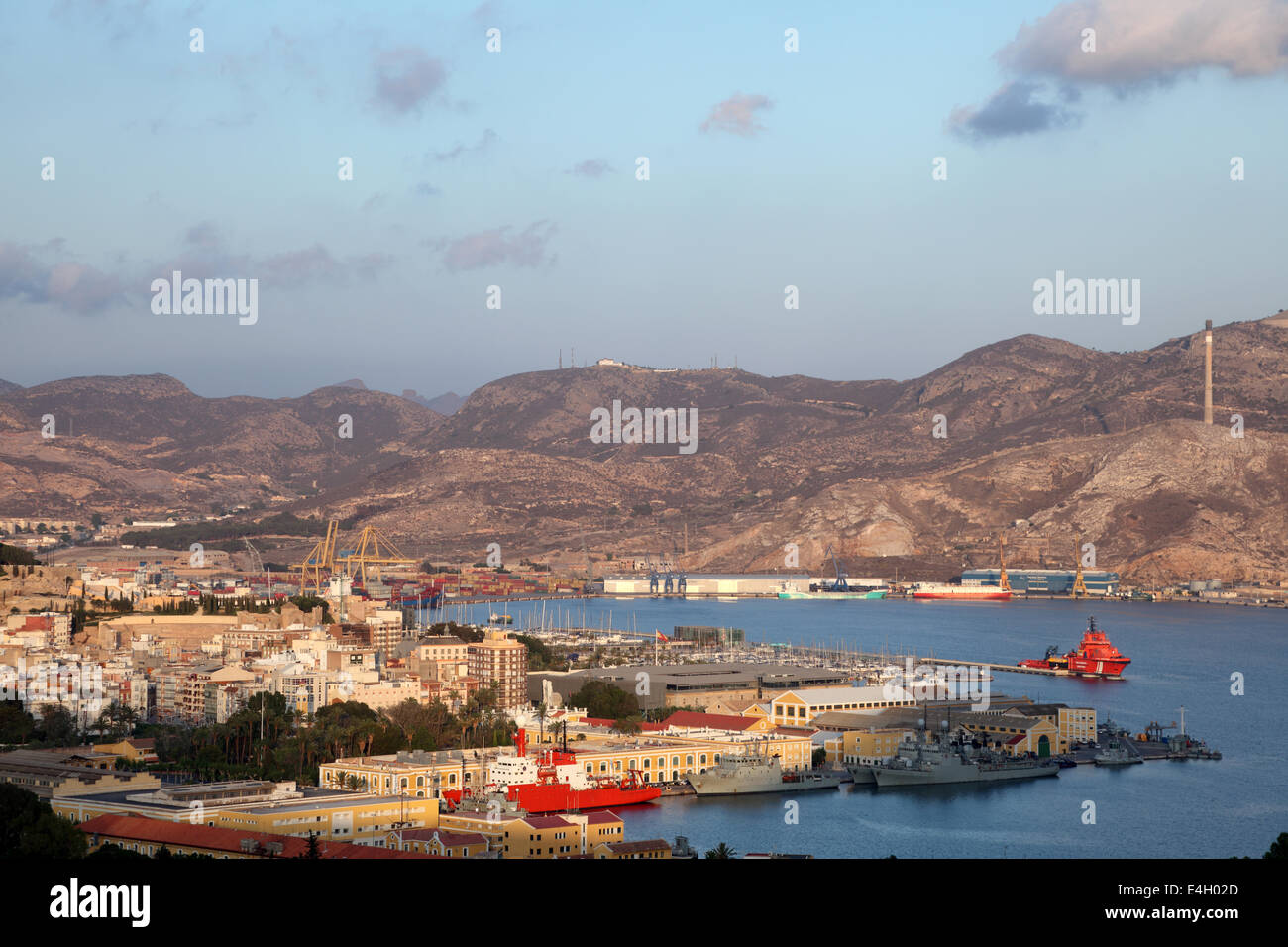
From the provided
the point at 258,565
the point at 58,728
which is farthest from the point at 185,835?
the point at 258,565

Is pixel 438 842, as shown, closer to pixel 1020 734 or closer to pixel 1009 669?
pixel 1020 734

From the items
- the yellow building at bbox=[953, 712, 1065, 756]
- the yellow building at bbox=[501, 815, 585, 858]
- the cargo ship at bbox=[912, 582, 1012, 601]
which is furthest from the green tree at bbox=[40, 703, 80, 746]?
the cargo ship at bbox=[912, 582, 1012, 601]

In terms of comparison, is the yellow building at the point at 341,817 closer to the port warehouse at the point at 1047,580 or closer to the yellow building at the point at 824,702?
the yellow building at the point at 824,702

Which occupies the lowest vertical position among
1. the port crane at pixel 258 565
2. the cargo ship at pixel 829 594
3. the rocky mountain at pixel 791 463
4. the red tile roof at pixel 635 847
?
the red tile roof at pixel 635 847

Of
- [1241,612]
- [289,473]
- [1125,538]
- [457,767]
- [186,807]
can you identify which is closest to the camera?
[186,807]

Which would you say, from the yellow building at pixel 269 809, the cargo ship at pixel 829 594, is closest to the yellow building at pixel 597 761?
the yellow building at pixel 269 809

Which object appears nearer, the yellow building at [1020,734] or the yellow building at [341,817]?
the yellow building at [341,817]
